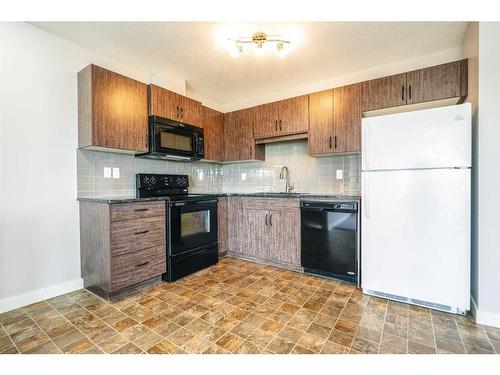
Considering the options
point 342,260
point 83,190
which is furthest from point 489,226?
point 83,190

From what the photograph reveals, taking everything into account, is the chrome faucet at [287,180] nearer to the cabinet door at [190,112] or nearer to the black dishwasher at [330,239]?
the black dishwasher at [330,239]

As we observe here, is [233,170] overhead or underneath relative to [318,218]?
overhead

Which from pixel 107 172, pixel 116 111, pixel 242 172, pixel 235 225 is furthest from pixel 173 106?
pixel 235 225

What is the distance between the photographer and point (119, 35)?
2.24 m

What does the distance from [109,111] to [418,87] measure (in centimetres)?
297

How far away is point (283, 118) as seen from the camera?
320 centimetres

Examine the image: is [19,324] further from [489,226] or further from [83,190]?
[489,226]

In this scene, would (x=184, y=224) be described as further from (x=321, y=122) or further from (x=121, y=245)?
(x=321, y=122)

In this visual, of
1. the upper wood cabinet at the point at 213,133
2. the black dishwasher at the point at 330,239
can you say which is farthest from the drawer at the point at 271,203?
the upper wood cabinet at the point at 213,133

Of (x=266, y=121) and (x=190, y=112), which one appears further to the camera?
(x=266, y=121)

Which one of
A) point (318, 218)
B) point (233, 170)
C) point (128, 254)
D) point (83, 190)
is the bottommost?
point (128, 254)

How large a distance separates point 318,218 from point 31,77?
2938 mm

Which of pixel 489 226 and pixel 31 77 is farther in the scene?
pixel 31 77
